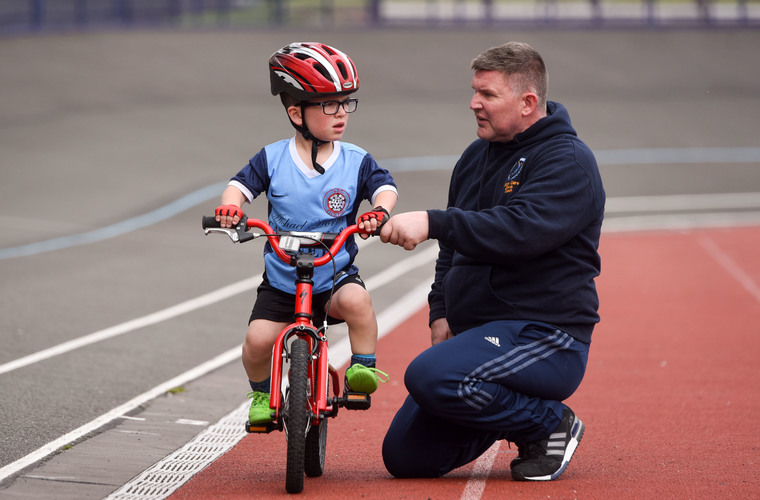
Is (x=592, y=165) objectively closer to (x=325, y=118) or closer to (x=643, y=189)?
(x=325, y=118)

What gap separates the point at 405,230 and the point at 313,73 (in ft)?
3.01

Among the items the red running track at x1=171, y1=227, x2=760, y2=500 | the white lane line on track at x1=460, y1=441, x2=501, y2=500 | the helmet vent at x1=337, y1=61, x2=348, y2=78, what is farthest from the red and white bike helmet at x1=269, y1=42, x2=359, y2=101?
the white lane line on track at x1=460, y1=441, x2=501, y2=500

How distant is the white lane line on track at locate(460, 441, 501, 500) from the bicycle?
683 millimetres

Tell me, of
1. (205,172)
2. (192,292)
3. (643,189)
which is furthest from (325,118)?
(643,189)

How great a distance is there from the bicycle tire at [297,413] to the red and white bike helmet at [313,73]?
1.26 metres

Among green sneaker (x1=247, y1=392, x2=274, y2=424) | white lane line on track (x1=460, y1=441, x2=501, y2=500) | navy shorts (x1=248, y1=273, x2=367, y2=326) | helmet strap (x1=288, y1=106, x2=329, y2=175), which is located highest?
helmet strap (x1=288, y1=106, x2=329, y2=175)

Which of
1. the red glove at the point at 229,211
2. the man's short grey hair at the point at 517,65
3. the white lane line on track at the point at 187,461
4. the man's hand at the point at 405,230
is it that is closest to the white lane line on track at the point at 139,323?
the white lane line on track at the point at 187,461

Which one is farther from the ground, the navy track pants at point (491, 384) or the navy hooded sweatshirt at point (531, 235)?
the navy hooded sweatshirt at point (531, 235)

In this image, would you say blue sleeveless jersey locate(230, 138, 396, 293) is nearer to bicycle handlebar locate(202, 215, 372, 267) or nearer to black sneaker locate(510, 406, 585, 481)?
bicycle handlebar locate(202, 215, 372, 267)

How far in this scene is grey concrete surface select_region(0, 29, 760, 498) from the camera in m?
7.68

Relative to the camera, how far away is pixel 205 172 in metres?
22.1

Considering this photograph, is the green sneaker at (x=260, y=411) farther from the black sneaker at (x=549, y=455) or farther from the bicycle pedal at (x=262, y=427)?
the black sneaker at (x=549, y=455)

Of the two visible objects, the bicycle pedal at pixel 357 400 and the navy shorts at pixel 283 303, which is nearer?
the bicycle pedal at pixel 357 400

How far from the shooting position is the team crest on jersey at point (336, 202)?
210 inches
